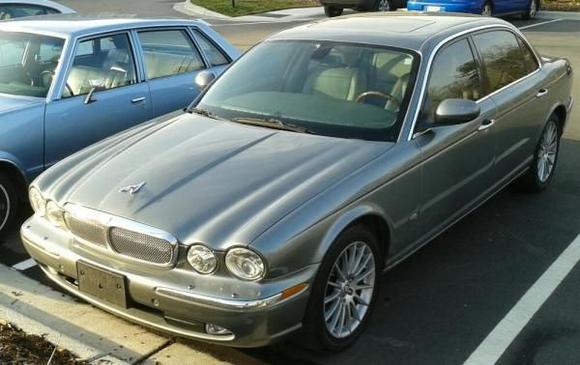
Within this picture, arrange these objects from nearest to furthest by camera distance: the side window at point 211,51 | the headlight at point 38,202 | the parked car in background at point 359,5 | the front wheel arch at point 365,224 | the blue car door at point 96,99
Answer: the front wheel arch at point 365,224 → the headlight at point 38,202 → the blue car door at point 96,99 → the side window at point 211,51 → the parked car in background at point 359,5

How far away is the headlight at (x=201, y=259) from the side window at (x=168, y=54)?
3101 mm

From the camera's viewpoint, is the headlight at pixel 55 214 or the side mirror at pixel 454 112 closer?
the headlight at pixel 55 214

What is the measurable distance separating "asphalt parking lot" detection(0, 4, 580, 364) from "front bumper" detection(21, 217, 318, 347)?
0.41m

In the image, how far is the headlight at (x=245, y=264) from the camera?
Result: 3080 mm

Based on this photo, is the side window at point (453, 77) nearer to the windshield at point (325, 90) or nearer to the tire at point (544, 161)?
the windshield at point (325, 90)

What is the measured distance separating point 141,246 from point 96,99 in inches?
99.6

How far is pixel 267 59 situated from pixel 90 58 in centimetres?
167

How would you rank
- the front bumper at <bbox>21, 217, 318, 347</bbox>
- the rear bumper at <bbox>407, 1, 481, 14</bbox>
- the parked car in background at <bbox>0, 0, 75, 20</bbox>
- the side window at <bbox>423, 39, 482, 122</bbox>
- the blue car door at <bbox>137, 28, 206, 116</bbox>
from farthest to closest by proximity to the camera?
1. the rear bumper at <bbox>407, 1, 481, 14</bbox>
2. the parked car in background at <bbox>0, 0, 75, 20</bbox>
3. the blue car door at <bbox>137, 28, 206, 116</bbox>
4. the side window at <bbox>423, 39, 482, 122</bbox>
5. the front bumper at <bbox>21, 217, 318, 347</bbox>

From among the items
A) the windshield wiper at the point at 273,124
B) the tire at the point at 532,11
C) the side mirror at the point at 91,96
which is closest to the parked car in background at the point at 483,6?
the tire at the point at 532,11

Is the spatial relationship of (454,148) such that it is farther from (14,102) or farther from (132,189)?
(14,102)

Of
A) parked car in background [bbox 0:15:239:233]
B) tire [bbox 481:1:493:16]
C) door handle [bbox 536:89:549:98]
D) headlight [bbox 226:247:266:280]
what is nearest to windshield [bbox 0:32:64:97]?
parked car in background [bbox 0:15:239:233]

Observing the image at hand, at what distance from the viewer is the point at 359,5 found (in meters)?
19.6

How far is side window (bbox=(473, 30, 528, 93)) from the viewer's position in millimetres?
4918

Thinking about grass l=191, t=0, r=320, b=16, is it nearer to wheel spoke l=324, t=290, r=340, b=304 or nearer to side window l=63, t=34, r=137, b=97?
side window l=63, t=34, r=137, b=97
